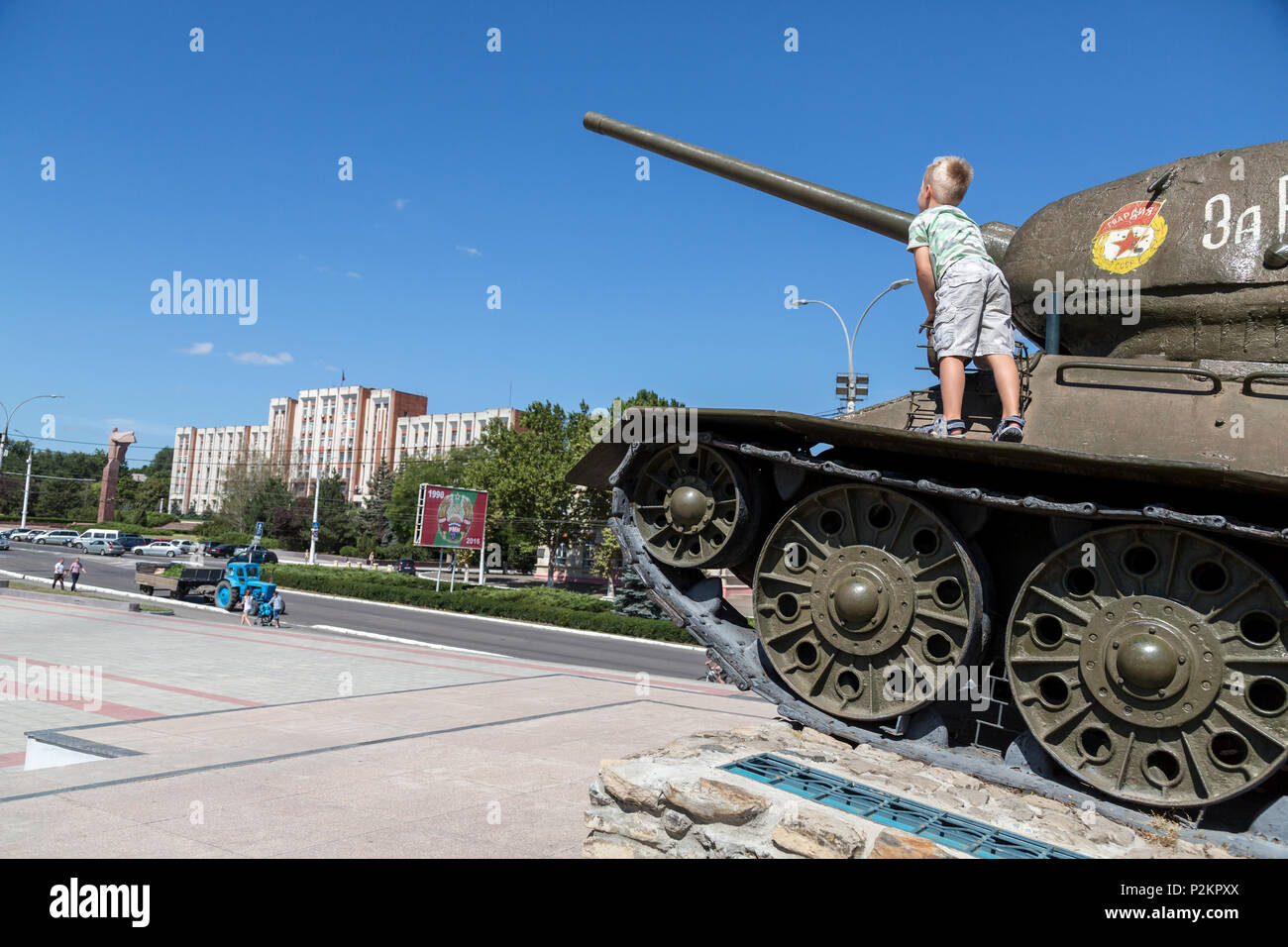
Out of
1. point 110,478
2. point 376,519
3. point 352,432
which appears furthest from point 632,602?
point 352,432

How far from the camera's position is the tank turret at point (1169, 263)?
16.5 feet

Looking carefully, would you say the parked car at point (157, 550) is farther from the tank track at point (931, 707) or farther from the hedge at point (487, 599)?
the tank track at point (931, 707)

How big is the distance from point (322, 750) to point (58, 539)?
67464 millimetres

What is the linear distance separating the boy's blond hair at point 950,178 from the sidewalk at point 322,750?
15.7 ft

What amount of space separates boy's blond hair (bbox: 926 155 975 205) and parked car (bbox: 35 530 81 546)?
70.6m

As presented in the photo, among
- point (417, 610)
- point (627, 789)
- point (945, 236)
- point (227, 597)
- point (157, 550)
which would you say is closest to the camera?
point (627, 789)

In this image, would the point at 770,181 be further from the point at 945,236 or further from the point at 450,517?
the point at 450,517

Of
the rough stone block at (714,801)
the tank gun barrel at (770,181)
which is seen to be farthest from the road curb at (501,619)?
the rough stone block at (714,801)

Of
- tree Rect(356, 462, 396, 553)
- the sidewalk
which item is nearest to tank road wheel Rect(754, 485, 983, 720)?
the sidewalk

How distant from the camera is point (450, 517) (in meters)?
37.6

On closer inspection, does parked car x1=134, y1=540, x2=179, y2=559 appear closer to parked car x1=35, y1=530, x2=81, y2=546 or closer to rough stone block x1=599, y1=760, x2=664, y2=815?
parked car x1=35, y1=530, x2=81, y2=546

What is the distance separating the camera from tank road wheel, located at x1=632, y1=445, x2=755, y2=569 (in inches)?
229
